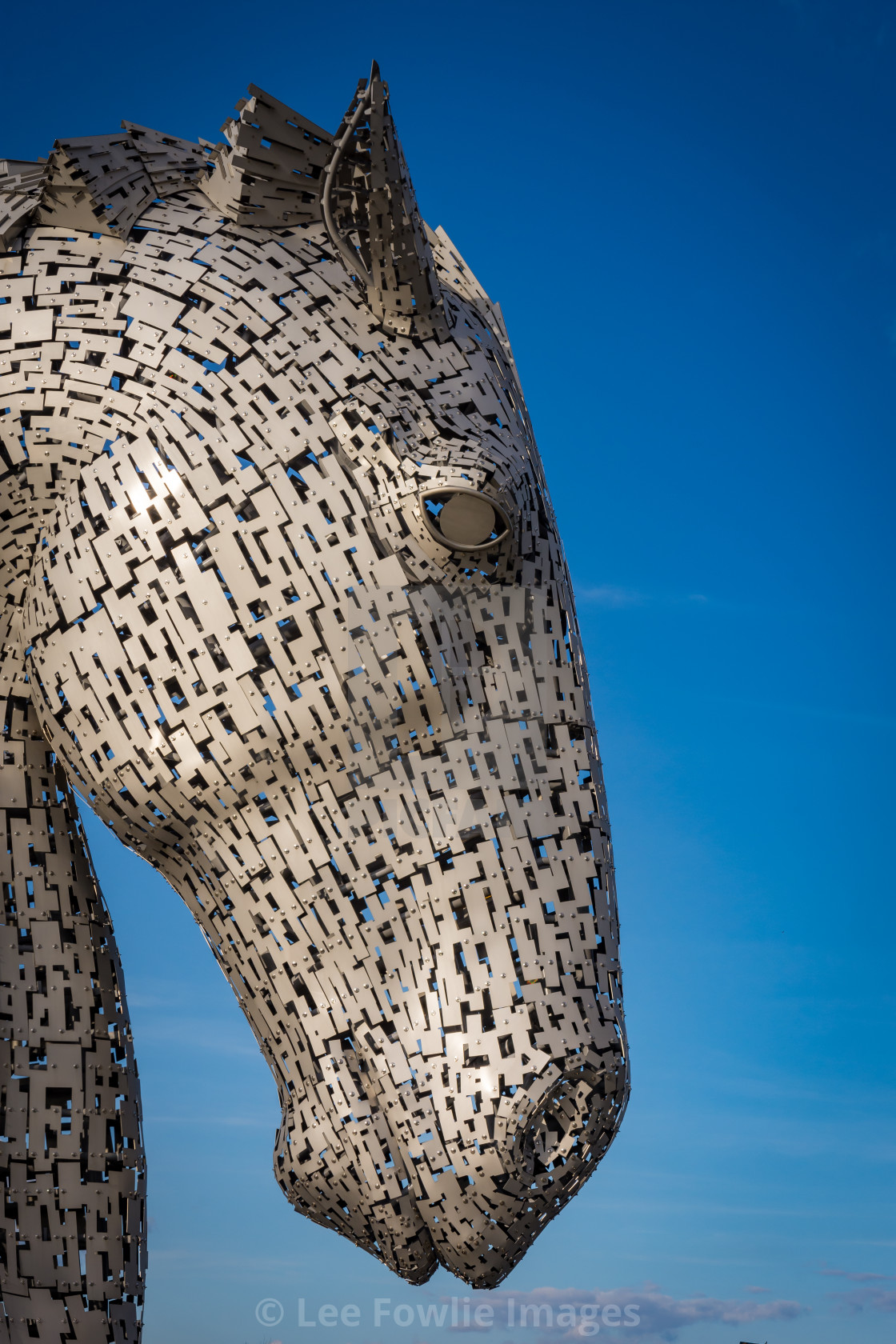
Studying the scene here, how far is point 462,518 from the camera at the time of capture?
2.83 metres

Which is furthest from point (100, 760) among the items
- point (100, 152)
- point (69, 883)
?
point (100, 152)

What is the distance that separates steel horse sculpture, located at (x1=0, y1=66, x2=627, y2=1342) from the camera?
269 cm

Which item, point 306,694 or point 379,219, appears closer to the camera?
point 306,694

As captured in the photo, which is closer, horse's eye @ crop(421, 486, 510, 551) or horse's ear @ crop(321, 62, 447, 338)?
horse's eye @ crop(421, 486, 510, 551)

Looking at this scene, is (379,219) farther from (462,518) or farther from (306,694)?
(306,694)

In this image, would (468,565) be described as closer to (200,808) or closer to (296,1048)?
(200,808)

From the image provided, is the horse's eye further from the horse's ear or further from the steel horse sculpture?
the horse's ear

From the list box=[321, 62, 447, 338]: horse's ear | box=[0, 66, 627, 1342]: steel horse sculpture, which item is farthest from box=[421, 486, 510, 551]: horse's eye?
box=[321, 62, 447, 338]: horse's ear

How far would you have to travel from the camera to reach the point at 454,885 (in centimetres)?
273

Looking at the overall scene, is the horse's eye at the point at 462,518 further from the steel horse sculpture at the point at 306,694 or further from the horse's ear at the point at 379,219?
the horse's ear at the point at 379,219

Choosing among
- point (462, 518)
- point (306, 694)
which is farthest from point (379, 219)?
point (306, 694)

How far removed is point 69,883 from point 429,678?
4.03 feet

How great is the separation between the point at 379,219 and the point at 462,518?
787 mm

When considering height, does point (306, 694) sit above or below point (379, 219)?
below
